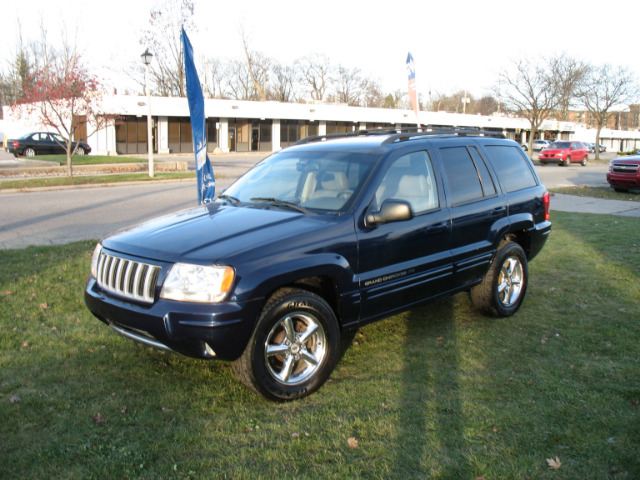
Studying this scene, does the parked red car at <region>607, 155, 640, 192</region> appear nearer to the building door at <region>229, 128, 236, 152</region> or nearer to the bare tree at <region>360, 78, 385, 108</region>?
the building door at <region>229, 128, 236, 152</region>

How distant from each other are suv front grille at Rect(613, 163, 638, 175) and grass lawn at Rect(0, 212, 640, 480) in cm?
1478

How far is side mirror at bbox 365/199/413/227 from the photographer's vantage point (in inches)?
171

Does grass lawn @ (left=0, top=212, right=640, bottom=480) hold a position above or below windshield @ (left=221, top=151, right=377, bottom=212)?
below

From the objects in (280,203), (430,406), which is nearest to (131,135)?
(280,203)

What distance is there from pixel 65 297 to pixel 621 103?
47872mm

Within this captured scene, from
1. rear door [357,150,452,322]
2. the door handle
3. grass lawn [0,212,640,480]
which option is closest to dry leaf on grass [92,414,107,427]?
grass lawn [0,212,640,480]

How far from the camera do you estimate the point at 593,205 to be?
15.8 metres

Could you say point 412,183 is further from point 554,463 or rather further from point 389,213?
point 554,463

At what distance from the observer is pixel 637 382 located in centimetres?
433

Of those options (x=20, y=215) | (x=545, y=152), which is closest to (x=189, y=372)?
(x=20, y=215)

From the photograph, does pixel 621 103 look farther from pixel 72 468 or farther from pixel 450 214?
pixel 72 468

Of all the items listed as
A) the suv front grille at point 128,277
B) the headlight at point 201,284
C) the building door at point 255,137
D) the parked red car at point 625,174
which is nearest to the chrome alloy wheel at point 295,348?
the headlight at point 201,284

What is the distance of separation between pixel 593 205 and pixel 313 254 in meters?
14.0

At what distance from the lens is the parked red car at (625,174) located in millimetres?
18562
